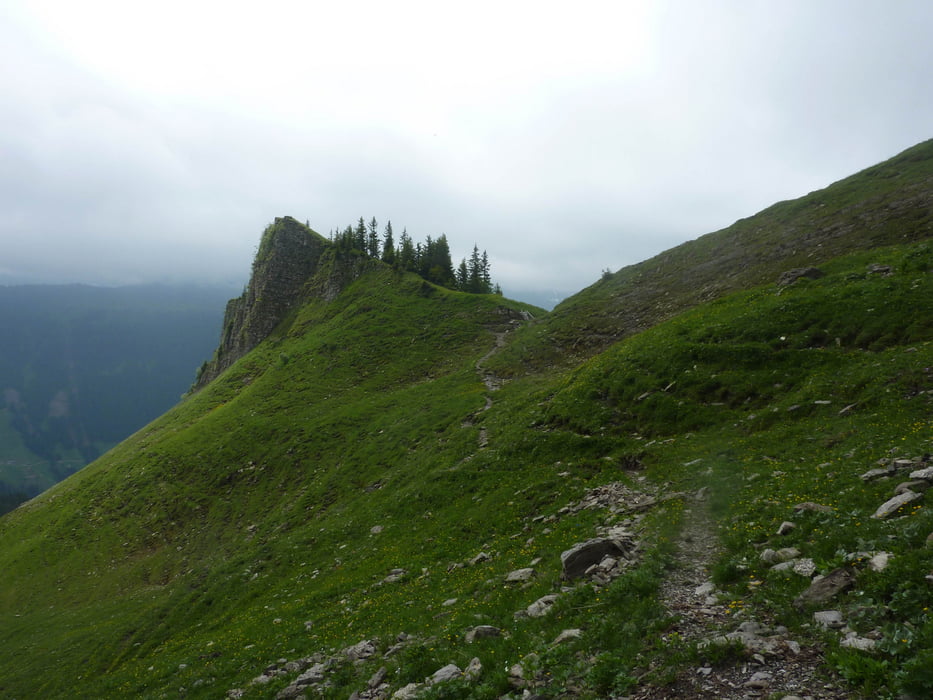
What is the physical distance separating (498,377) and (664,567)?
43643 mm

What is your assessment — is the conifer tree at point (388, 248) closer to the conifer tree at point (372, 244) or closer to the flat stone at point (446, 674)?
the conifer tree at point (372, 244)

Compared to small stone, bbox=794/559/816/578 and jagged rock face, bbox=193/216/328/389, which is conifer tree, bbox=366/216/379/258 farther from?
small stone, bbox=794/559/816/578


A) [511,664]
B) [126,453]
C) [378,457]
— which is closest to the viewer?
[511,664]

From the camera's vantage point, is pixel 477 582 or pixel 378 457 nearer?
pixel 477 582

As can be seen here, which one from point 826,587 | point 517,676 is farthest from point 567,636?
point 826,587

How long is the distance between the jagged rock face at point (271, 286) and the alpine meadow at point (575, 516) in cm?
5056

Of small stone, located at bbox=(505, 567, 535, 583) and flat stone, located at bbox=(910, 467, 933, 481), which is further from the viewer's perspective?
small stone, located at bbox=(505, 567, 535, 583)

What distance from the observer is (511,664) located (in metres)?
10.0

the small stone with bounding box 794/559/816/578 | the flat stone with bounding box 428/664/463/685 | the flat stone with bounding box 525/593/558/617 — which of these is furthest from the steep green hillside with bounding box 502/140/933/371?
the flat stone with bounding box 428/664/463/685

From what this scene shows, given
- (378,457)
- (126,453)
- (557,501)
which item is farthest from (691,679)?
(126,453)

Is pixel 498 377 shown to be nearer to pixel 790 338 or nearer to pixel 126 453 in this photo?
pixel 790 338

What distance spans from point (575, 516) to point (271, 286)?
119 metres

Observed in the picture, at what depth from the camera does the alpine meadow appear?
28.6ft

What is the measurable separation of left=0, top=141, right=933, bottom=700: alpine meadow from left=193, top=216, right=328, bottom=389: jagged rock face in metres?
50.6
